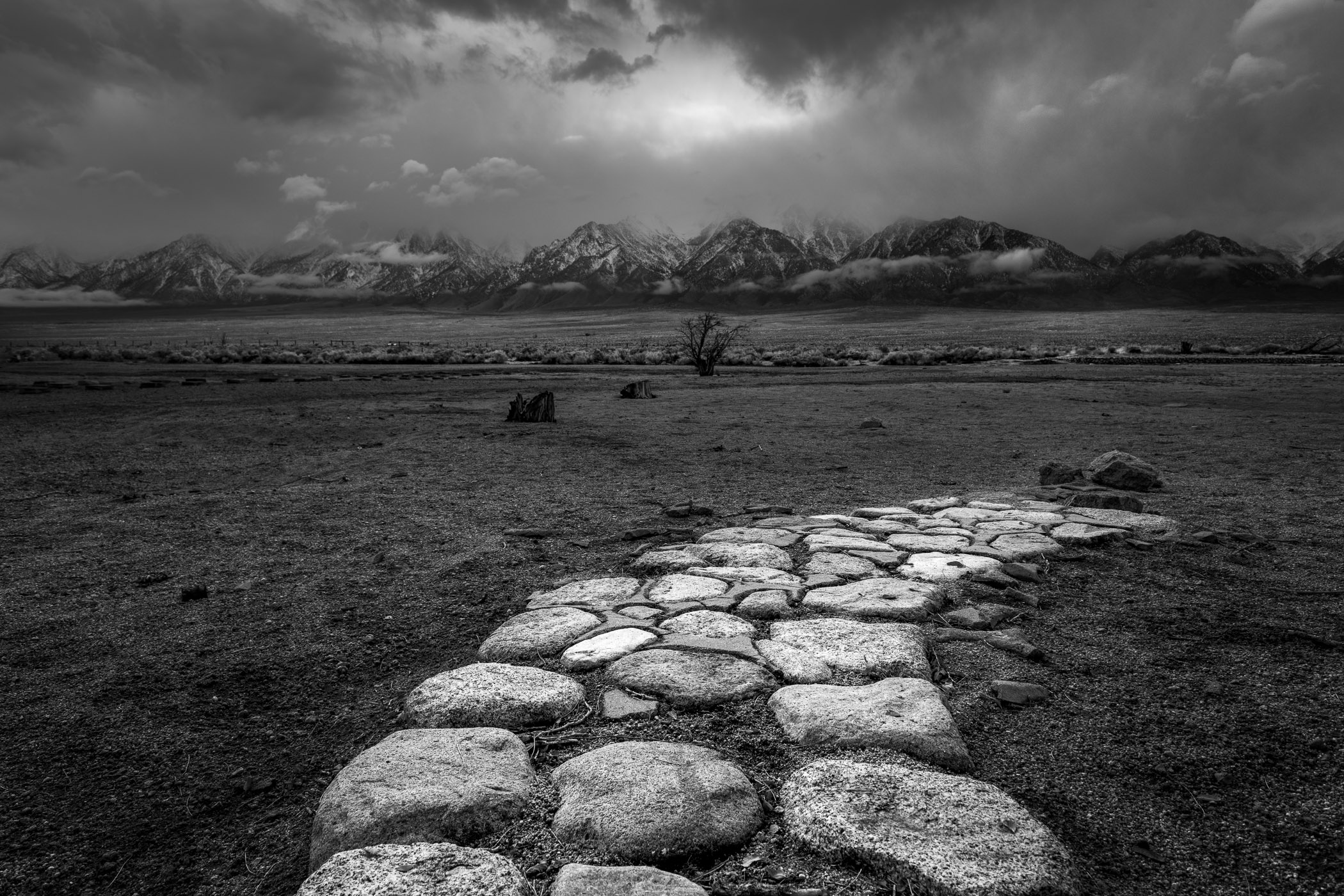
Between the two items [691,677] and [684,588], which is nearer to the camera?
[691,677]

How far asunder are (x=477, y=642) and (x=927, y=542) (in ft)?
8.94

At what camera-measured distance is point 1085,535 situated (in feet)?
15.6

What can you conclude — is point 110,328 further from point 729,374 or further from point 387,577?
point 387,577

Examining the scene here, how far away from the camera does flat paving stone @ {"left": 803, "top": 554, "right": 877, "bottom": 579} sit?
4.00m

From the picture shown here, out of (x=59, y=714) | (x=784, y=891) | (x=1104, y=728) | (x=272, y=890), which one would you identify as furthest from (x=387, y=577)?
(x=1104, y=728)

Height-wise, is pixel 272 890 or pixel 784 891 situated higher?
pixel 784 891

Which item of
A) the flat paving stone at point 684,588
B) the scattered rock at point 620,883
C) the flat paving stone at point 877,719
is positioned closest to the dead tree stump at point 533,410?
the flat paving stone at point 684,588

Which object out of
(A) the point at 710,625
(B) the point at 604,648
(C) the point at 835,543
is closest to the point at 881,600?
(A) the point at 710,625

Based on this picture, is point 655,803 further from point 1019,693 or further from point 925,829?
point 1019,693

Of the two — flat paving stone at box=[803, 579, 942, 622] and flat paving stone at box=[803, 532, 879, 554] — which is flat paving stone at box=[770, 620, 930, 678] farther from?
flat paving stone at box=[803, 532, 879, 554]

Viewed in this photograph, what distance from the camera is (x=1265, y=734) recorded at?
2439 mm

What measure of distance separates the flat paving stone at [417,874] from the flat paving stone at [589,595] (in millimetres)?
1828

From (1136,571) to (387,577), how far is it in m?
4.16

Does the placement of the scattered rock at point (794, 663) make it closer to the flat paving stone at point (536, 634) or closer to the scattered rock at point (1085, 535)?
the flat paving stone at point (536, 634)
